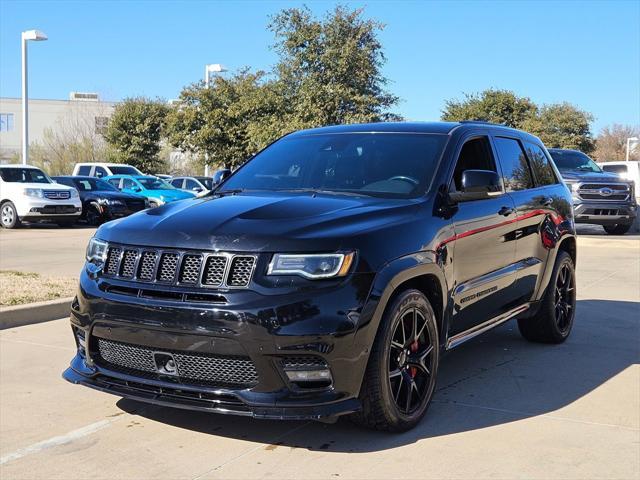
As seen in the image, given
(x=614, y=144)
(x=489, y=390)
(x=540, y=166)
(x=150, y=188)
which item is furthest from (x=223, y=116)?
(x=614, y=144)

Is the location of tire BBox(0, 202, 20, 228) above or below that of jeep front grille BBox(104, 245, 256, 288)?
below

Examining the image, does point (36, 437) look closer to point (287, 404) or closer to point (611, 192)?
point (287, 404)

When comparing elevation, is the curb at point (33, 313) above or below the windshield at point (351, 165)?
below

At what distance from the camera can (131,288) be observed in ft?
12.5

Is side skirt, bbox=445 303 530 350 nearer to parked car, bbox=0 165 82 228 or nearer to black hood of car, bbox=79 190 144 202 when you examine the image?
parked car, bbox=0 165 82 228

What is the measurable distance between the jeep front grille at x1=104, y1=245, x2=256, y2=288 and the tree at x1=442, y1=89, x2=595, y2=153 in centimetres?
3274

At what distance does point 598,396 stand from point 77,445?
133 inches

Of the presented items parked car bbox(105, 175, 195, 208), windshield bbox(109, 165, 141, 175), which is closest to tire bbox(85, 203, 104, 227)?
parked car bbox(105, 175, 195, 208)

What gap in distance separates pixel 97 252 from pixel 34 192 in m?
16.6

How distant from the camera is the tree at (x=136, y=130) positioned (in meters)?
38.8

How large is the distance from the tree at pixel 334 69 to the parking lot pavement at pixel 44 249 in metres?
9.12

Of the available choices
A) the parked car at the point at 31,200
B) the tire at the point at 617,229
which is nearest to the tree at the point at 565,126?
the tire at the point at 617,229

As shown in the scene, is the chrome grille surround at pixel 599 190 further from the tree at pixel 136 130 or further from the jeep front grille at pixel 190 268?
the tree at pixel 136 130

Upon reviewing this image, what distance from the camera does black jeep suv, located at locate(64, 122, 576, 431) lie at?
3.54 meters
